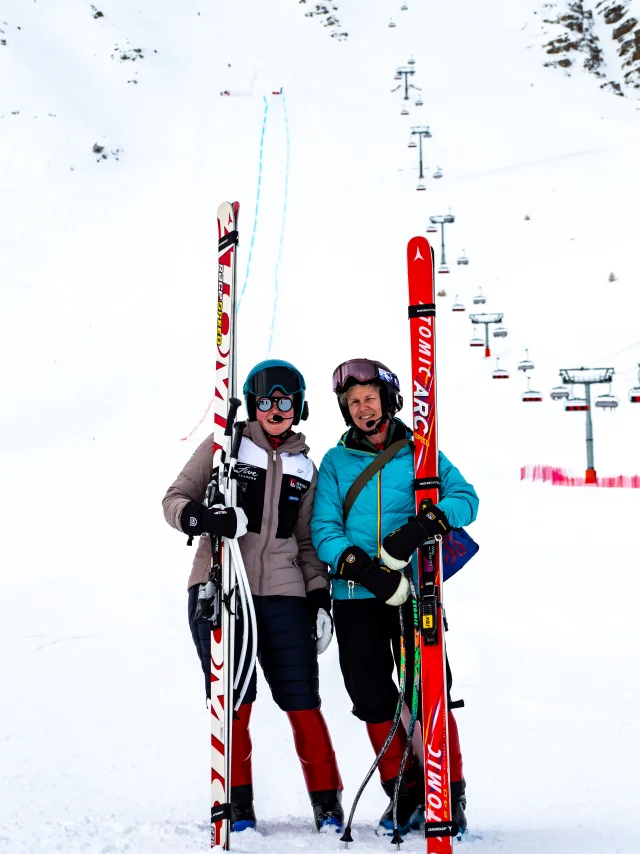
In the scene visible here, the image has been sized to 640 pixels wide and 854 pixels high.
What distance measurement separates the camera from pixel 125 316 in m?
24.6

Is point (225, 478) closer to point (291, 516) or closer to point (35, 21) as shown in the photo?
point (291, 516)

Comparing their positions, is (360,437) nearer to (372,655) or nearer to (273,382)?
(273,382)

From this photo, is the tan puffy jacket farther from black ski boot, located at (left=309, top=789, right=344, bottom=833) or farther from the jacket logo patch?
black ski boot, located at (left=309, top=789, right=344, bottom=833)

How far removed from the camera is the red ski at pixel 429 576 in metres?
2.98

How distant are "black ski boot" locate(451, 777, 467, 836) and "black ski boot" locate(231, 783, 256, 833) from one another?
2.41 feet

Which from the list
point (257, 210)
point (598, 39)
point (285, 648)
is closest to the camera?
point (285, 648)

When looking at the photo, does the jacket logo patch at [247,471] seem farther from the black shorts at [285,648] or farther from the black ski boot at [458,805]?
the black ski boot at [458,805]

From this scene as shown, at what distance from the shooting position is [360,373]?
3.49 meters

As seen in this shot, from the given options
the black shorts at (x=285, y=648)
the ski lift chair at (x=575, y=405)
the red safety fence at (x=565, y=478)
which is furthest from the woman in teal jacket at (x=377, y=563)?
the ski lift chair at (x=575, y=405)

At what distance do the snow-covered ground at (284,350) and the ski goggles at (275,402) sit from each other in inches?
61.8

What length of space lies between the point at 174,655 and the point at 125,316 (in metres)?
20.0

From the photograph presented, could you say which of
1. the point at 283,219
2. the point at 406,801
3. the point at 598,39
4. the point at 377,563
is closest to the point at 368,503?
the point at 377,563

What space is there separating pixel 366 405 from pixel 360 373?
13 centimetres

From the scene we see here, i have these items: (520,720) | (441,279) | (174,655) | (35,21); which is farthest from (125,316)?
(35,21)
